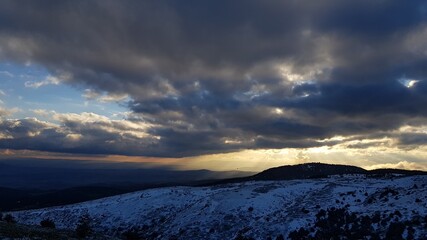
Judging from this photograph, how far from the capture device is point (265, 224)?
47.6 m

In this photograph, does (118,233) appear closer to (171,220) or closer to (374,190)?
(171,220)

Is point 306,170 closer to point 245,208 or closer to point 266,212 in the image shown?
point 245,208

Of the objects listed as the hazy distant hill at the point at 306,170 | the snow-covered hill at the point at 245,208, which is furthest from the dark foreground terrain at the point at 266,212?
the hazy distant hill at the point at 306,170

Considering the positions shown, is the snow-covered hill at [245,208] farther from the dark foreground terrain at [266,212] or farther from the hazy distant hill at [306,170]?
the hazy distant hill at [306,170]

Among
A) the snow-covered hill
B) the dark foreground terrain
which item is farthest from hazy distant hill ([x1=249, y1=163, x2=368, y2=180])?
the snow-covered hill

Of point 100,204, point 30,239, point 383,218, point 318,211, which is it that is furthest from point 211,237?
point 100,204

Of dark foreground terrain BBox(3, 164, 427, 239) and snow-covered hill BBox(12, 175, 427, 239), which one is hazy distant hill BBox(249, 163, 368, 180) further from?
snow-covered hill BBox(12, 175, 427, 239)

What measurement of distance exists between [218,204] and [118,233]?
1446cm

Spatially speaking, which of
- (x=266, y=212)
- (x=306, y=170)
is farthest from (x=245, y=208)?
(x=306, y=170)

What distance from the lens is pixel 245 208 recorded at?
54.4 m

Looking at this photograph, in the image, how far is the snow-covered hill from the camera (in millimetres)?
46219

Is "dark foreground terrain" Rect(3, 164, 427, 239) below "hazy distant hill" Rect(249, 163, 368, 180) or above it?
below

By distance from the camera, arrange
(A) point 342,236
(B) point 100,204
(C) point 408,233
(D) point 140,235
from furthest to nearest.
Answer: (B) point 100,204, (D) point 140,235, (A) point 342,236, (C) point 408,233

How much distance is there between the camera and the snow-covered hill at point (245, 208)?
46219 mm
